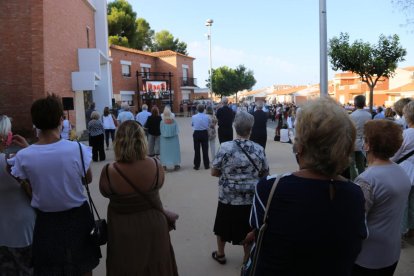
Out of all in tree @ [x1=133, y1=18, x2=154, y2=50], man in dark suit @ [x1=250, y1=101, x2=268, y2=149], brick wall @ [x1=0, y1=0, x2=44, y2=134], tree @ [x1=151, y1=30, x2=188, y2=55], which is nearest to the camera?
man in dark suit @ [x1=250, y1=101, x2=268, y2=149]

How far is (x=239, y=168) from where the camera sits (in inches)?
153

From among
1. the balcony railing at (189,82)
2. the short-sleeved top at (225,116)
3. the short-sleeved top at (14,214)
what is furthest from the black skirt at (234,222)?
the balcony railing at (189,82)

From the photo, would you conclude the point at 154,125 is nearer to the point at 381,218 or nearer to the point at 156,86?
the point at 381,218

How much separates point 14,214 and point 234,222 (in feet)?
6.75

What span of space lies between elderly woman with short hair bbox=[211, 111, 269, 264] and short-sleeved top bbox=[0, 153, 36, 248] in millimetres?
1782

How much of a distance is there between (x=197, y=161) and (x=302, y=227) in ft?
28.0

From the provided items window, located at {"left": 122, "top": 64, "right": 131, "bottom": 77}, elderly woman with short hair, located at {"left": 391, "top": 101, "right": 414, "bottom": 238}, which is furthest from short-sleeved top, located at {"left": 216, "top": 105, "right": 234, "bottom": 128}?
window, located at {"left": 122, "top": 64, "right": 131, "bottom": 77}

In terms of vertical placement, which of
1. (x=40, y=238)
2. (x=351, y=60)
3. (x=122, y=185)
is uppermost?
(x=351, y=60)

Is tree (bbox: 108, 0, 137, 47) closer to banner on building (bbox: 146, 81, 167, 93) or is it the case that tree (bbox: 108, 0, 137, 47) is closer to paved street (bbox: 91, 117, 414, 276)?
banner on building (bbox: 146, 81, 167, 93)

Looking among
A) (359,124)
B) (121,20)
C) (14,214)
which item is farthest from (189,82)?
(14,214)

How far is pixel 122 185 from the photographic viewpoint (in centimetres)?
274

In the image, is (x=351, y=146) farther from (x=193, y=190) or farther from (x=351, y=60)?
(x=351, y=60)

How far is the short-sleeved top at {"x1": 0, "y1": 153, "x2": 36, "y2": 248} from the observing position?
9.39 ft

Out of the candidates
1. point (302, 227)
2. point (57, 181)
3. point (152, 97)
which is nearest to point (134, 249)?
point (57, 181)
